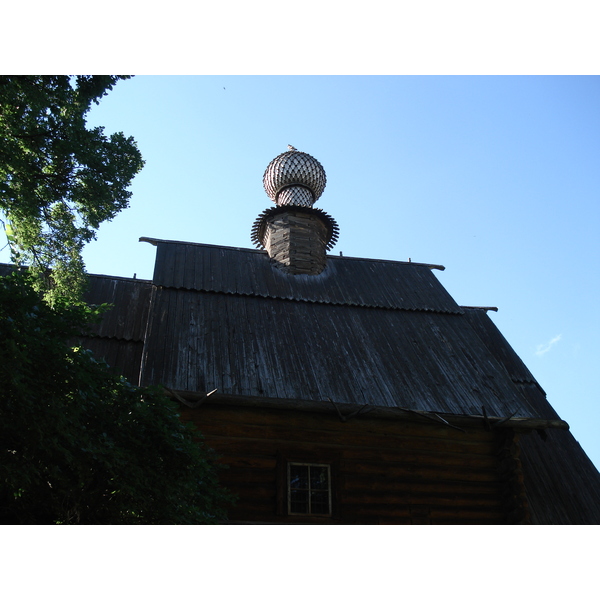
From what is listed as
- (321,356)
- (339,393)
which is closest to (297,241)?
(321,356)

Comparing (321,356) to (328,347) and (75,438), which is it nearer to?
(328,347)

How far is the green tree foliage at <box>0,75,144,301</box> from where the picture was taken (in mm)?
7457

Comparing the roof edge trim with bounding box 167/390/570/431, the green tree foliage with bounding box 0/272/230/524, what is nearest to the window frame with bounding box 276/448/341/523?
the roof edge trim with bounding box 167/390/570/431

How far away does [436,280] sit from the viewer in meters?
15.7

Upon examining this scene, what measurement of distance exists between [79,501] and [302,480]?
479 cm

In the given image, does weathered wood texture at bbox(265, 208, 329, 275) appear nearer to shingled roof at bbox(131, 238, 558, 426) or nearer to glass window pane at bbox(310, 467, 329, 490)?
→ shingled roof at bbox(131, 238, 558, 426)

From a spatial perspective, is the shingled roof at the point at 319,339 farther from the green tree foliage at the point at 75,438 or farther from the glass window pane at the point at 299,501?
the green tree foliage at the point at 75,438

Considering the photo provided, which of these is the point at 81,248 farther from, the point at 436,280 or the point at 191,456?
the point at 436,280

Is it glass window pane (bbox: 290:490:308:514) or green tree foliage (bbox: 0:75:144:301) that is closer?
green tree foliage (bbox: 0:75:144:301)

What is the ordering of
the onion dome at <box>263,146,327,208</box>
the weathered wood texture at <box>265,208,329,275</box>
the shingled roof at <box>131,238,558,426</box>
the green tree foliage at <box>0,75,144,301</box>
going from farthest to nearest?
1. the onion dome at <box>263,146,327,208</box>
2. the weathered wood texture at <box>265,208,329,275</box>
3. the shingled roof at <box>131,238,558,426</box>
4. the green tree foliage at <box>0,75,144,301</box>

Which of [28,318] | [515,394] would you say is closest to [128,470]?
[28,318]

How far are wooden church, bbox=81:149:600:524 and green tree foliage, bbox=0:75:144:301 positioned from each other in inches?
90.1

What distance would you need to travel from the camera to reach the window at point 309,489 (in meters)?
9.17

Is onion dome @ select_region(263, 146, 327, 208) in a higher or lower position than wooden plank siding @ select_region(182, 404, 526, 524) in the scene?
higher
